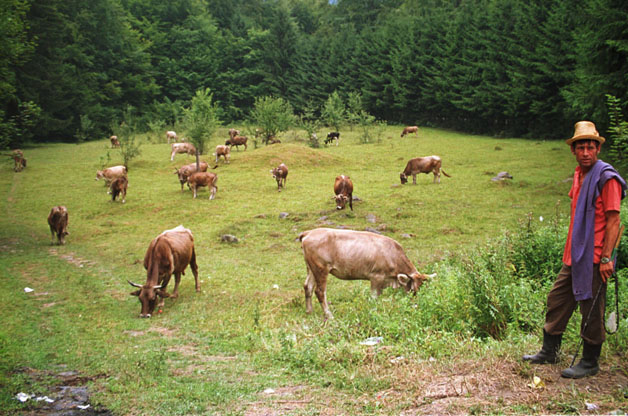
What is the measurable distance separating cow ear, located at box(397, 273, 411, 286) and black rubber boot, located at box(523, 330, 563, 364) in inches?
135

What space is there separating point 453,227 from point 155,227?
10.4m

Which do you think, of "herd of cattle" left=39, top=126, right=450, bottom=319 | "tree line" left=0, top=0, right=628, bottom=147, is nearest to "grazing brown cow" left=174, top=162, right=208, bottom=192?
"tree line" left=0, top=0, right=628, bottom=147

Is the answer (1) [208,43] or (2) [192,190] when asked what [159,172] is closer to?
(2) [192,190]

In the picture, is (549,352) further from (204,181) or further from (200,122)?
(200,122)

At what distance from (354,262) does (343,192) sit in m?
9.80

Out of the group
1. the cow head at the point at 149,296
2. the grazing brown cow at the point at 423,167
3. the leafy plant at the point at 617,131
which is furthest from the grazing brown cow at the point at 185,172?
the leafy plant at the point at 617,131

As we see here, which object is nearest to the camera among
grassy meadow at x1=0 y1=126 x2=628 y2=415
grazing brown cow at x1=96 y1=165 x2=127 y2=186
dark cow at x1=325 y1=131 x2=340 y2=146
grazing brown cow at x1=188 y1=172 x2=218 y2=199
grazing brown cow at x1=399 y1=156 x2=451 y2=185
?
grassy meadow at x1=0 y1=126 x2=628 y2=415

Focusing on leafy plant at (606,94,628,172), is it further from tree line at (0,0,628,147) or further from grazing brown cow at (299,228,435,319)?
grazing brown cow at (299,228,435,319)

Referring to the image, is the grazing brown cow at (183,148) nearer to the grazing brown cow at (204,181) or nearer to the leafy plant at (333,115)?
the grazing brown cow at (204,181)

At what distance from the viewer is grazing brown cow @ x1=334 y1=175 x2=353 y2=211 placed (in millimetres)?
17531

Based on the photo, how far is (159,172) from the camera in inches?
1122

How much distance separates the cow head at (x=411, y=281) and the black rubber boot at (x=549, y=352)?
3421 mm

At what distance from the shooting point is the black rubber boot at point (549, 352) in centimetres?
469


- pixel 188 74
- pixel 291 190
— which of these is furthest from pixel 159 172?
pixel 188 74
